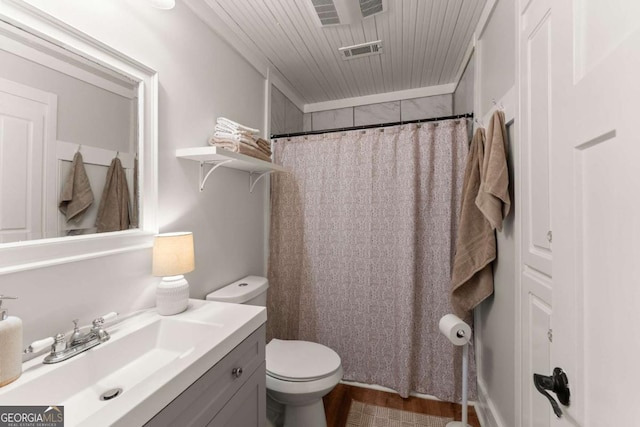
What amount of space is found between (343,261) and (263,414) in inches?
44.4

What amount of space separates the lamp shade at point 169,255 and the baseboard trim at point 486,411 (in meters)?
1.79

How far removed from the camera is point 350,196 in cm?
210

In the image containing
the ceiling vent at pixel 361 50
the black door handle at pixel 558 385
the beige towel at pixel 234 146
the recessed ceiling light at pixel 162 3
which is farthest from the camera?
the ceiling vent at pixel 361 50

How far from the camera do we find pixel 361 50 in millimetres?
2059

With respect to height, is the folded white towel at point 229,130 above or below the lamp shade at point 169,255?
above

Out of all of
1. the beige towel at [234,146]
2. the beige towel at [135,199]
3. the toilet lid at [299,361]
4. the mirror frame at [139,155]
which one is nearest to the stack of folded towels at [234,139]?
the beige towel at [234,146]

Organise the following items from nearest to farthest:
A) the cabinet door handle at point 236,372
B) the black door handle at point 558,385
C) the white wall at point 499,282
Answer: the black door handle at point 558,385 < the cabinet door handle at point 236,372 < the white wall at point 499,282

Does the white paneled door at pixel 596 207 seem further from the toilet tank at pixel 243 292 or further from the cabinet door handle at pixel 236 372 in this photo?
the toilet tank at pixel 243 292

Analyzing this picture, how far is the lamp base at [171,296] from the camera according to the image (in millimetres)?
1173

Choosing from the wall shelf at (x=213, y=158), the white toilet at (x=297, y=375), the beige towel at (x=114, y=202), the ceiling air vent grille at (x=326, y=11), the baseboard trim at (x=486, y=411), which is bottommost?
the baseboard trim at (x=486, y=411)

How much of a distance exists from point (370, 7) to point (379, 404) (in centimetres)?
254

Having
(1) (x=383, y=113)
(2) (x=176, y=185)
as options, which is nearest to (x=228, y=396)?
(2) (x=176, y=185)

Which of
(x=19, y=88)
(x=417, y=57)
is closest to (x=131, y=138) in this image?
(x=19, y=88)

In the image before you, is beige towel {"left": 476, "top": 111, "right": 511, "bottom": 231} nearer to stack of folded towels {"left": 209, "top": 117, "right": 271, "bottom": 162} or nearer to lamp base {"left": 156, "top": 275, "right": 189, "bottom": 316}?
stack of folded towels {"left": 209, "top": 117, "right": 271, "bottom": 162}
